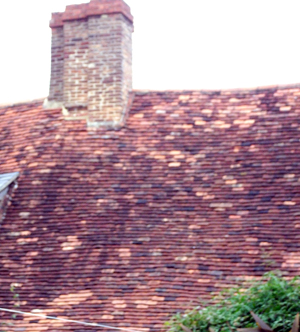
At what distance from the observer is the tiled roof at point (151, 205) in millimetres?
10820

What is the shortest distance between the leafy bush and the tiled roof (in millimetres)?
700

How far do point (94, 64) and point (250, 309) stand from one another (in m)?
7.15

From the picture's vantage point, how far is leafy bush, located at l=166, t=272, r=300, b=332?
29.1 feet

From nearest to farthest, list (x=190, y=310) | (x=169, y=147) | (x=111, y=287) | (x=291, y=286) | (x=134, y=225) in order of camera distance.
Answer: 1. (x=291, y=286)
2. (x=190, y=310)
3. (x=111, y=287)
4. (x=134, y=225)
5. (x=169, y=147)

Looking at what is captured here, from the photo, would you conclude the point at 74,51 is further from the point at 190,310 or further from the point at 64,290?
the point at 190,310

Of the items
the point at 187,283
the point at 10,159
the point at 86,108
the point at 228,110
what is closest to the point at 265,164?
the point at 228,110

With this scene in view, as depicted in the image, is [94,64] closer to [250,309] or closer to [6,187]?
[6,187]

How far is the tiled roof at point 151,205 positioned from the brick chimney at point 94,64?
372 millimetres

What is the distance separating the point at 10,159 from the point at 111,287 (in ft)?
14.0

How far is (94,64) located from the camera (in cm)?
1471

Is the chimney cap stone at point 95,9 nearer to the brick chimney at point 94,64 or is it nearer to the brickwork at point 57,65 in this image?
the brick chimney at point 94,64

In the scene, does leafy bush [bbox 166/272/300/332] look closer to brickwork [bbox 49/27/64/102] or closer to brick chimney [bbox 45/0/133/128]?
brick chimney [bbox 45/0/133/128]

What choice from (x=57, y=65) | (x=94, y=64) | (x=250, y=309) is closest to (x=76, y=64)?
(x=94, y=64)

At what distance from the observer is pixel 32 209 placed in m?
12.8
